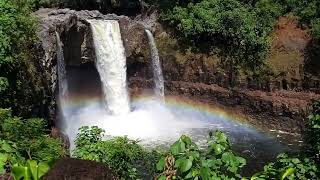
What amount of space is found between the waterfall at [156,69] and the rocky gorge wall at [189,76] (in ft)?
0.79

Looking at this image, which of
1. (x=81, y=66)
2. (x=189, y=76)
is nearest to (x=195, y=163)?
(x=189, y=76)

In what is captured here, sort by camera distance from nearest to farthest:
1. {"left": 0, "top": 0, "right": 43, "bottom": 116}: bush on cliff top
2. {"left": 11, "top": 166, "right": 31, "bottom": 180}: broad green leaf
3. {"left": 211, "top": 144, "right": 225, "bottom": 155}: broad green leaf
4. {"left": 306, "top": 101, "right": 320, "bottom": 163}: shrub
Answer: {"left": 11, "top": 166, "right": 31, "bottom": 180}: broad green leaf, {"left": 211, "top": 144, "right": 225, "bottom": 155}: broad green leaf, {"left": 306, "top": 101, "right": 320, "bottom": 163}: shrub, {"left": 0, "top": 0, "right": 43, "bottom": 116}: bush on cliff top

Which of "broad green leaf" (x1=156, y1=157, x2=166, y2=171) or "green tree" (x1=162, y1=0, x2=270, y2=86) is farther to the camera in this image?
"green tree" (x1=162, y1=0, x2=270, y2=86)

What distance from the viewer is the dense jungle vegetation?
189 inches

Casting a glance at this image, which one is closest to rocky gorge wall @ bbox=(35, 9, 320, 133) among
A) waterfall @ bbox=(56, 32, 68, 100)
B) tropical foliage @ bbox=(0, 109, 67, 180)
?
waterfall @ bbox=(56, 32, 68, 100)

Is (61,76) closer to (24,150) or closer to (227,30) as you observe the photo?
(227,30)

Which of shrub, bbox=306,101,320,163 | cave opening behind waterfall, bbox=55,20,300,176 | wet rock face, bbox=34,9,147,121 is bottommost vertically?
cave opening behind waterfall, bbox=55,20,300,176

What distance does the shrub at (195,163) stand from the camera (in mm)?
4594

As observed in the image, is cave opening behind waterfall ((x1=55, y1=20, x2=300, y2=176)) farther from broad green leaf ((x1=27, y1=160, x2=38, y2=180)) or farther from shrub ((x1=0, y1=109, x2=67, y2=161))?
broad green leaf ((x1=27, y1=160, x2=38, y2=180))

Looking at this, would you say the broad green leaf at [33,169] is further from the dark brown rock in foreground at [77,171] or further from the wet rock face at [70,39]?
the wet rock face at [70,39]

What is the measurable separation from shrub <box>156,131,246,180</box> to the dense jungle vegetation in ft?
0.03

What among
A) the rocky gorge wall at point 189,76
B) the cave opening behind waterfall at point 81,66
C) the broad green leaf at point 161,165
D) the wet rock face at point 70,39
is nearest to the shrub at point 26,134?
the broad green leaf at point 161,165

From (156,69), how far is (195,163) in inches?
791

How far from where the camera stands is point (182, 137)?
4.92 m
